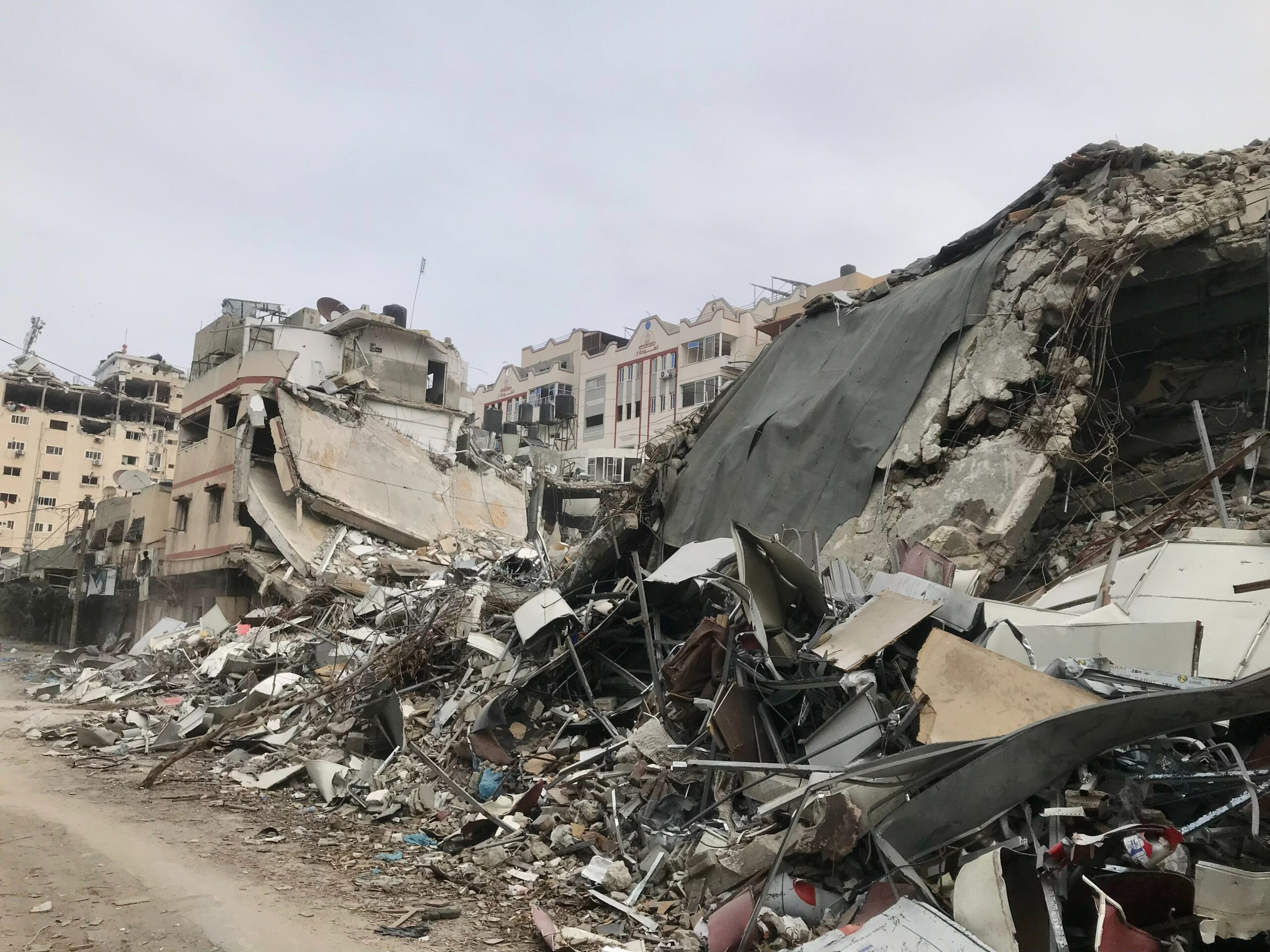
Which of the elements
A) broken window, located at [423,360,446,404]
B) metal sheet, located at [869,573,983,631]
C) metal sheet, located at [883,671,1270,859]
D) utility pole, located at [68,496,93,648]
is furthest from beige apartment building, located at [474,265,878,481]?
metal sheet, located at [883,671,1270,859]

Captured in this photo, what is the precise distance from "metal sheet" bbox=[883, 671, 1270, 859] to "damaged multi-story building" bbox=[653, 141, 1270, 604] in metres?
2.52

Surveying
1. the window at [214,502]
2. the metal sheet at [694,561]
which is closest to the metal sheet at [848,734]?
the metal sheet at [694,561]

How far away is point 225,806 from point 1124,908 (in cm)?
650

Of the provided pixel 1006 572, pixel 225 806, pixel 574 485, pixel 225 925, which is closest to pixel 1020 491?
pixel 1006 572

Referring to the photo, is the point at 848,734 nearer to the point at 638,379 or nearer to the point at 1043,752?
the point at 1043,752

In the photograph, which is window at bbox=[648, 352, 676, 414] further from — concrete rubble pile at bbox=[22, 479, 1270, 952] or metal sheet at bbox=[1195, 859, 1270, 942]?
metal sheet at bbox=[1195, 859, 1270, 942]

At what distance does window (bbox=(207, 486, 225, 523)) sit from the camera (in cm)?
2281

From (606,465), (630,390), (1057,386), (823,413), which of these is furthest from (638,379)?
(1057,386)

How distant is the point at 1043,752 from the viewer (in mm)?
3408

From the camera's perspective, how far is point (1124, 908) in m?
3.12

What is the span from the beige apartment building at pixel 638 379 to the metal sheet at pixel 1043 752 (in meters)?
27.7

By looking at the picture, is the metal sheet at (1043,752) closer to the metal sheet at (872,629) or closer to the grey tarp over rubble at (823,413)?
the metal sheet at (872,629)

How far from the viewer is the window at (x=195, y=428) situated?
2511 cm

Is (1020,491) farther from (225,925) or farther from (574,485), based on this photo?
(574,485)
